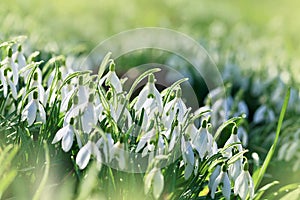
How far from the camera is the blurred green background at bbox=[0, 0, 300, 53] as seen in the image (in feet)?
16.3

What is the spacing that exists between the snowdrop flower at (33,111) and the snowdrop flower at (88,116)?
0.58ft

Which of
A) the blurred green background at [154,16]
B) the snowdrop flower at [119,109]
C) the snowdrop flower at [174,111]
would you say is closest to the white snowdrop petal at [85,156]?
the snowdrop flower at [119,109]

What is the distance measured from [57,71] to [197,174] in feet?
1.85

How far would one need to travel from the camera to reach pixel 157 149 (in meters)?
1.76

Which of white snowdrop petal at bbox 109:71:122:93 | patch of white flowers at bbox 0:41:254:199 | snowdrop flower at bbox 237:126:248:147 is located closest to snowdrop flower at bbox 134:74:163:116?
patch of white flowers at bbox 0:41:254:199

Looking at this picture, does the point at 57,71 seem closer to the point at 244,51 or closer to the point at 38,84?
the point at 38,84

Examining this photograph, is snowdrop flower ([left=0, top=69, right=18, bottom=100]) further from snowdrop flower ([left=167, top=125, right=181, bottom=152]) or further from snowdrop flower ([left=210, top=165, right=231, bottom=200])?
snowdrop flower ([left=210, top=165, right=231, bottom=200])

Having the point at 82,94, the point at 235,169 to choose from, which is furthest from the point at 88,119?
the point at 235,169

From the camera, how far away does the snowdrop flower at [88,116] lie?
68.7 inches

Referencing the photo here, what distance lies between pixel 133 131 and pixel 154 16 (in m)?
4.56

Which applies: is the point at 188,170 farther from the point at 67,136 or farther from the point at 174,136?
the point at 67,136

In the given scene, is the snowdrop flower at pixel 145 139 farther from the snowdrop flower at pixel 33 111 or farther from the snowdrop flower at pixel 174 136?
the snowdrop flower at pixel 33 111

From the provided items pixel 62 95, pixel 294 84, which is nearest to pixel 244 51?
pixel 294 84

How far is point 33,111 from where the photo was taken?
183cm
